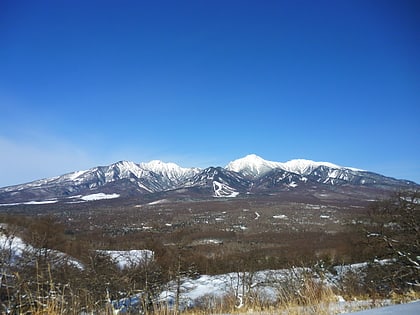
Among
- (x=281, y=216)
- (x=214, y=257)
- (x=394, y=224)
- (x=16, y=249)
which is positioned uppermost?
(x=394, y=224)

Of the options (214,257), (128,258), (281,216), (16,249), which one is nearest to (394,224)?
(128,258)

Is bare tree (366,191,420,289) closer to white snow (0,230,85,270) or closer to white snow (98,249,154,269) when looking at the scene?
white snow (98,249,154,269)

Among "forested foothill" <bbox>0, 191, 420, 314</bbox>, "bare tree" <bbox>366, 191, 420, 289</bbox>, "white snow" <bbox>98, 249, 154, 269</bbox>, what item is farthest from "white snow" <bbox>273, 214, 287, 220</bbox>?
"bare tree" <bbox>366, 191, 420, 289</bbox>

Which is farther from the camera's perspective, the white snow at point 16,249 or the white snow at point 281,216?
the white snow at point 281,216

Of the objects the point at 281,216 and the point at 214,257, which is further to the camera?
the point at 281,216

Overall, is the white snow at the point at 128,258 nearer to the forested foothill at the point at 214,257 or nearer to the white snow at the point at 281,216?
the forested foothill at the point at 214,257

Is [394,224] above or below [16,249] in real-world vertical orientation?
above

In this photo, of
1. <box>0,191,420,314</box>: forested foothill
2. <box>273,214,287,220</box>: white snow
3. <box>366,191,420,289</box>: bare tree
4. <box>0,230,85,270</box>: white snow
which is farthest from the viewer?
<box>273,214,287,220</box>: white snow

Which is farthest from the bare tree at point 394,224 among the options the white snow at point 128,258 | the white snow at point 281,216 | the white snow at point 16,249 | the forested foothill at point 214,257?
the white snow at point 281,216

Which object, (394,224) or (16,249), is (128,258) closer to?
(16,249)

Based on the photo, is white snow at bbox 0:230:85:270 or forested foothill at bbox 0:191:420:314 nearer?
forested foothill at bbox 0:191:420:314

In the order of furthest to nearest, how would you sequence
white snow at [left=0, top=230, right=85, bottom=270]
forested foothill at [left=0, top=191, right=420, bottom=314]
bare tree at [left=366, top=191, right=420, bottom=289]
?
bare tree at [left=366, top=191, right=420, bottom=289] → white snow at [left=0, top=230, right=85, bottom=270] → forested foothill at [left=0, top=191, right=420, bottom=314]

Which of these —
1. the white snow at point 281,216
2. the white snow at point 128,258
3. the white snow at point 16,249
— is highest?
the white snow at point 16,249

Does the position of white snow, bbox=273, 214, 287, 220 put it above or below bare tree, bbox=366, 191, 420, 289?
below
